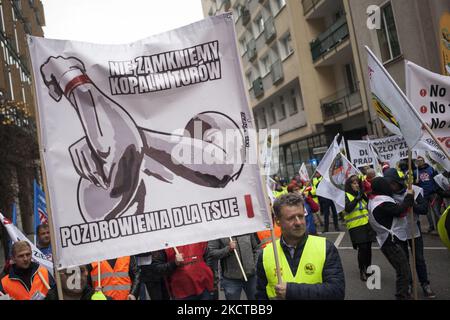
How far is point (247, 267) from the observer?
17.6 feet

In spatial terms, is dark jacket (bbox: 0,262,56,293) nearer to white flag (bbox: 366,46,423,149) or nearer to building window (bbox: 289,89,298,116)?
white flag (bbox: 366,46,423,149)

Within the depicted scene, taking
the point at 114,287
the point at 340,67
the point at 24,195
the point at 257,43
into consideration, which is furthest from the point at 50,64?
the point at 257,43

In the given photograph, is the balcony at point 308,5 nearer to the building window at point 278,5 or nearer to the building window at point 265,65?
the building window at point 278,5

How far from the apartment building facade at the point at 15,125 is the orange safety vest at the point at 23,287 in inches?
256

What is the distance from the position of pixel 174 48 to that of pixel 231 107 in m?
0.58

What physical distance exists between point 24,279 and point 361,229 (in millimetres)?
5067

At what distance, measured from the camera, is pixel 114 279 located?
4684 mm

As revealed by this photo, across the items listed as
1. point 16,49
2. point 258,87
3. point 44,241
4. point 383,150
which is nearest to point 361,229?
point 44,241

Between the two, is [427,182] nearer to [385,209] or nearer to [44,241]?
[385,209]

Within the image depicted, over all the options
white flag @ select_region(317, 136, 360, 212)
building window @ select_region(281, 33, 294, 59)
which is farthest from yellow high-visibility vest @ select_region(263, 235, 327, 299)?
building window @ select_region(281, 33, 294, 59)

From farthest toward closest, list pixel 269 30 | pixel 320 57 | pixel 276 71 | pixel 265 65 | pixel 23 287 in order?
pixel 265 65 < pixel 269 30 < pixel 276 71 < pixel 320 57 < pixel 23 287

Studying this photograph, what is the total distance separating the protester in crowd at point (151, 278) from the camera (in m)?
4.88

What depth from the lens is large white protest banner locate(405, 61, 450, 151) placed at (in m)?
4.88

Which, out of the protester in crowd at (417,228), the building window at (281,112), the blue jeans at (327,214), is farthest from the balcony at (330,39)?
the protester in crowd at (417,228)
